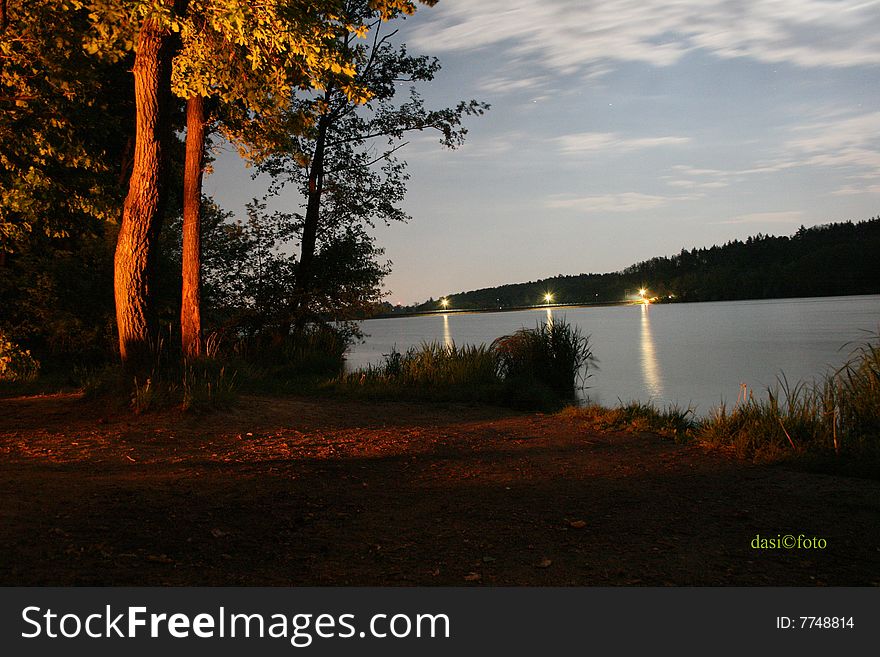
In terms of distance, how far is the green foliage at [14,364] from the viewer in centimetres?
1418

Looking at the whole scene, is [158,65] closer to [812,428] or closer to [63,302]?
[63,302]

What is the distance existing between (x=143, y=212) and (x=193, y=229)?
3.96 m

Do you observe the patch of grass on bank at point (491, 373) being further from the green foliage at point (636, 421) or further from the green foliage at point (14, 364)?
the green foliage at point (14, 364)

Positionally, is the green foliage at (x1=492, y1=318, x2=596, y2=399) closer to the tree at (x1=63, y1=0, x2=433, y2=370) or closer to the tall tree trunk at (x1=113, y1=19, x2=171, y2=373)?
the tree at (x1=63, y1=0, x2=433, y2=370)

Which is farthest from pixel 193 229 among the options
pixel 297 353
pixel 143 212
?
pixel 297 353

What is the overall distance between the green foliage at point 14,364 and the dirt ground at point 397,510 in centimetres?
598

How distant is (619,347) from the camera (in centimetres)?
4356

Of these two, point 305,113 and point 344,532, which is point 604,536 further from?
point 305,113

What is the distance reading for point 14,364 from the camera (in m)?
14.6

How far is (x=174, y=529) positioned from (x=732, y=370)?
28035mm

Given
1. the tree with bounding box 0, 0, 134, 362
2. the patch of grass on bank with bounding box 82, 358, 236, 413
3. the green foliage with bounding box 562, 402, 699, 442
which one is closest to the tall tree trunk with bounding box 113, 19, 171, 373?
the patch of grass on bank with bounding box 82, 358, 236, 413

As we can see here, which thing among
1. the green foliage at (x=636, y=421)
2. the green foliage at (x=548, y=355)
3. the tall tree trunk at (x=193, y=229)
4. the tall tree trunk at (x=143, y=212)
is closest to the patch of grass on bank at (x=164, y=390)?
the tall tree trunk at (x=143, y=212)

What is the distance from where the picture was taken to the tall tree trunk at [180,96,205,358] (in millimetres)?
13328

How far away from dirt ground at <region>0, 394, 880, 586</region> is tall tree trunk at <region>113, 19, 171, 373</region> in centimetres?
126
